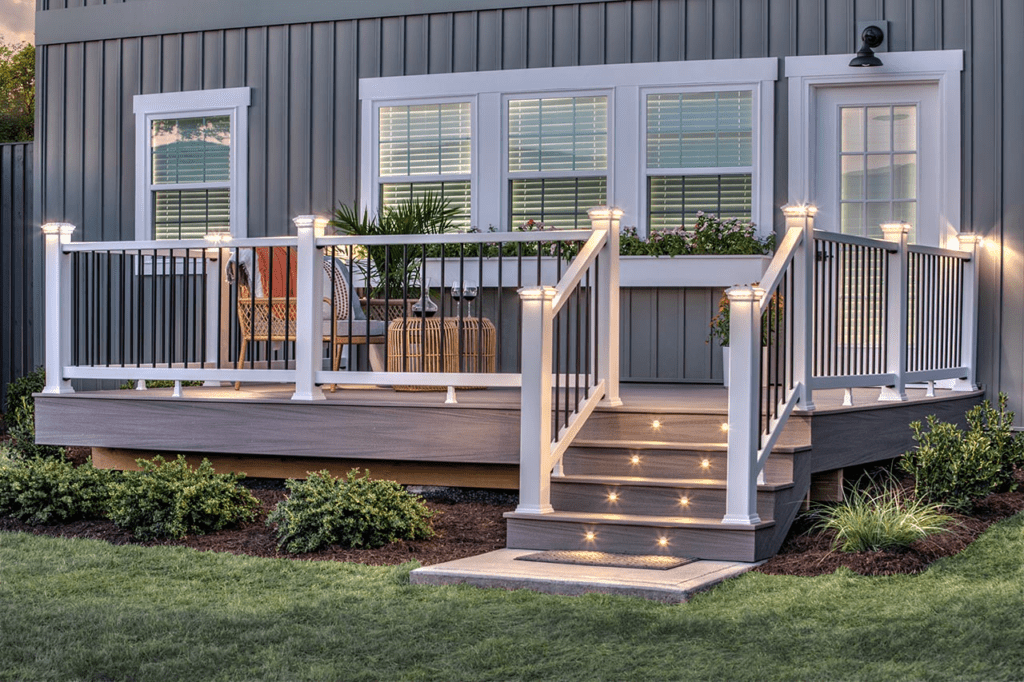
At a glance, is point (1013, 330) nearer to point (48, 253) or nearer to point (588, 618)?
point (588, 618)

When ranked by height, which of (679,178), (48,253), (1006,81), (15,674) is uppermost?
(1006,81)

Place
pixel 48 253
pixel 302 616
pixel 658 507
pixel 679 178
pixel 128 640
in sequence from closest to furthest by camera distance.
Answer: pixel 128 640
pixel 302 616
pixel 658 507
pixel 48 253
pixel 679 178

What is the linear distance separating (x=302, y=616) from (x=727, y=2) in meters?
5.44

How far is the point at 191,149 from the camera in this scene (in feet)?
31.7

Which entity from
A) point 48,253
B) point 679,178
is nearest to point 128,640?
point 48,253

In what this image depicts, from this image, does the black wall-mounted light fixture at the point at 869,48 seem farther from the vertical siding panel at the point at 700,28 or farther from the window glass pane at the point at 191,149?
the window glass pane at the point at 191,149

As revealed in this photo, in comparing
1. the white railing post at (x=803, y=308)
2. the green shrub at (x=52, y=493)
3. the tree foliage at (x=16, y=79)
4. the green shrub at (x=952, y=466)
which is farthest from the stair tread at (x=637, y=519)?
the tree foliage at (x=16, y=79)

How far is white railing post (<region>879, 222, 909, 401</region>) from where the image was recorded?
22.0ft

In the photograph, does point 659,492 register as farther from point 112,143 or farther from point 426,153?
point 112,143

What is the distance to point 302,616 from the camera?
4.52m

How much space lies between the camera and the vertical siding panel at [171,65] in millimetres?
9664

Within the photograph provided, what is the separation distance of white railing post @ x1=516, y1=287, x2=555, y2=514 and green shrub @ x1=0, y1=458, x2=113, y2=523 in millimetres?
2486

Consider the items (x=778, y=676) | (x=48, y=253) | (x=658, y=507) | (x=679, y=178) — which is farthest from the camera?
(x=679, y=178)

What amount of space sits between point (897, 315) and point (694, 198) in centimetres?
201
